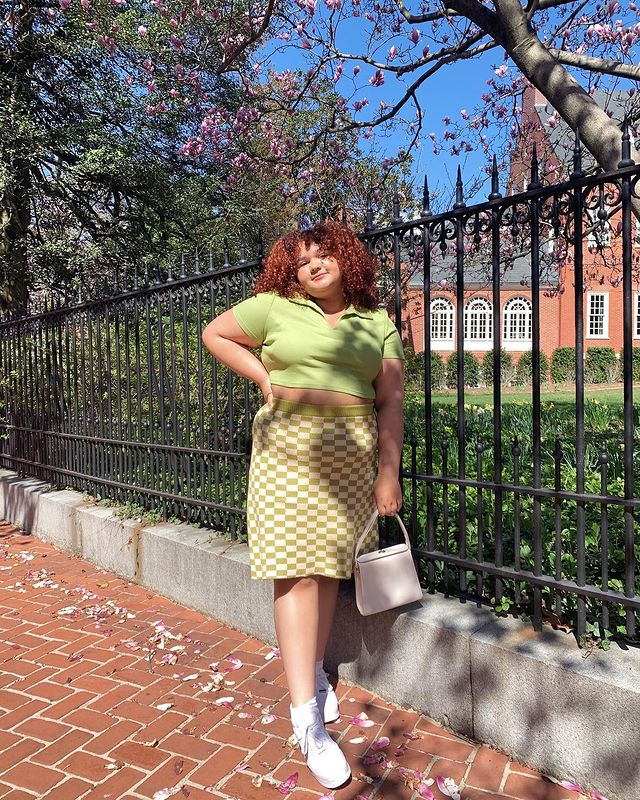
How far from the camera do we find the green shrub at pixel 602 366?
24.6 meters

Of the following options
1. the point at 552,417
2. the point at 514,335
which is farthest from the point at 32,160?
the point at 514,335

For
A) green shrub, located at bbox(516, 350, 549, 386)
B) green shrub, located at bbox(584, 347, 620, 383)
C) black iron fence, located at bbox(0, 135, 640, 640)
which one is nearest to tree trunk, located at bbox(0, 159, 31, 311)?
black iron fence, located at bbox(0, 135, 640, 640)

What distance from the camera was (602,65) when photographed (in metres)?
4.34

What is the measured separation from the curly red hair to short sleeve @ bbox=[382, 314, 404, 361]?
0.53 feet

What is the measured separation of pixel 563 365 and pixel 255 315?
84.3 ft

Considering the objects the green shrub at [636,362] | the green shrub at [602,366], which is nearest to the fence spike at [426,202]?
the green shrub at [636,362]

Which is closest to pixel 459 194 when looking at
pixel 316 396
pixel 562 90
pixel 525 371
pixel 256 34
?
pixel 316 396

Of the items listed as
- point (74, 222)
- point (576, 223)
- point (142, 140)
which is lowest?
point (576, 223)

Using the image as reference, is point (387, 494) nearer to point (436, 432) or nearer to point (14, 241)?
point (436, 432)

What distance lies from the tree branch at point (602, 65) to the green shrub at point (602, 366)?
2202cm

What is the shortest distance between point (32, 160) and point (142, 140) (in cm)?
186

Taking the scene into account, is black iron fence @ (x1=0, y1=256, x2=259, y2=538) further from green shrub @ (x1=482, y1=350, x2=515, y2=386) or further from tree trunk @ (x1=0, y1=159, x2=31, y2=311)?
green shrub @ (x1=482, y1=350, x2=515, y2=386)

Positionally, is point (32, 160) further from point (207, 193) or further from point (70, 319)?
point (70, 319)

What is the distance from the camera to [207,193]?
36.6 feet
